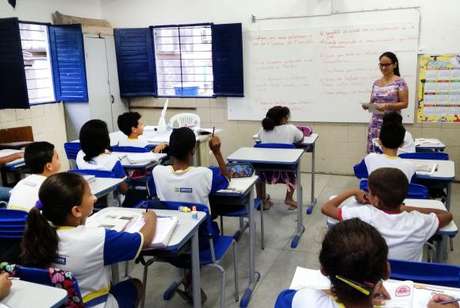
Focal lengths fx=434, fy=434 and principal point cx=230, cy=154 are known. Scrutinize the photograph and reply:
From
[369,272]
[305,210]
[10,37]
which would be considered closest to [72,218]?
[369,272]

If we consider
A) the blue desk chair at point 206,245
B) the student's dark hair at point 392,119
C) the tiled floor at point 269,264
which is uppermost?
the student's dark hair at point 392,119

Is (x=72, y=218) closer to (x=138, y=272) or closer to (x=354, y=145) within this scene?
(x=138, y=272)

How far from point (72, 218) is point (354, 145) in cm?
456

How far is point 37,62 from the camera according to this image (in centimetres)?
560

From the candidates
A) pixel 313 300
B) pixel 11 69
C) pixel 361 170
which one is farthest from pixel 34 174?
pixel 11 69

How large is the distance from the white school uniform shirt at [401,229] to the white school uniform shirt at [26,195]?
5.65 feet

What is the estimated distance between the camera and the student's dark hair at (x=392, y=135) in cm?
274

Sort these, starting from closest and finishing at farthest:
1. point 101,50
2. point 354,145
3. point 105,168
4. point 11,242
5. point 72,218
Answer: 1. point 72,218
2. point 11,242
3. point 105,168
4. point 354,145
5. point 101,50

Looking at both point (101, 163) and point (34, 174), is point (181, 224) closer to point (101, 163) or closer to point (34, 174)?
point (34, 174)

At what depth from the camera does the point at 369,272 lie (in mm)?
1131

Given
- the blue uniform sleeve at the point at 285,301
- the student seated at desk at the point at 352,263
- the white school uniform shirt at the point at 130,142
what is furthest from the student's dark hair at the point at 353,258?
the white school uniform shirt at the point at 130,142

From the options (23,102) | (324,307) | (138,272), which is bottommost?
(138,272)

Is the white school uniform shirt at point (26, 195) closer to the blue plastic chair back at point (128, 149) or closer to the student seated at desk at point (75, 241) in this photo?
the student seated at desk at point (75, 241)

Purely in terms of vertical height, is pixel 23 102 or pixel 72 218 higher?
pixel 23 102
